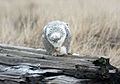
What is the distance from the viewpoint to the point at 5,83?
304 cm

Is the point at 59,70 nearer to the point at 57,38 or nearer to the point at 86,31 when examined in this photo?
the point at 57,38

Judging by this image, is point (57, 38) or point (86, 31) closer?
point (57, 38)

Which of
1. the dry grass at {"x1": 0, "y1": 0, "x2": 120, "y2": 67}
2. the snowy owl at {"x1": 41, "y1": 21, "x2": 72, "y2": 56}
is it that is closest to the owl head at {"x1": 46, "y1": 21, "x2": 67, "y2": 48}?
the snowy owl at {"x1": 41, "y1": 21, "x2": 72, "y2": 56}

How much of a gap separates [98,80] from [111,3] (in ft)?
14.4

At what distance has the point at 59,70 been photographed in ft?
9.65

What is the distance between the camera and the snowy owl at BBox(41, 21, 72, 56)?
115 inches

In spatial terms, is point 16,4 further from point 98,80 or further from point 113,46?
point 98,80

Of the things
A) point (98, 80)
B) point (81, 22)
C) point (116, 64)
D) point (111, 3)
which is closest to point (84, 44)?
point (116, 64)

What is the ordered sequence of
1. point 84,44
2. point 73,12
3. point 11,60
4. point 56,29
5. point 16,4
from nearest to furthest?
point 56,29 < point 11,60 < point 84,44 < point 73,12 < point 16,4

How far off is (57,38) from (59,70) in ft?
1.09

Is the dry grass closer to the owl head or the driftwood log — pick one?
the driftwood log

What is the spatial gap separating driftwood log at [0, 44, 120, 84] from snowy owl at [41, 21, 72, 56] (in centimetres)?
10

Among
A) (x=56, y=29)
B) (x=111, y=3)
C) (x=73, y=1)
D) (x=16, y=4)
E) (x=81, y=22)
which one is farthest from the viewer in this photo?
(x=16, y=4)

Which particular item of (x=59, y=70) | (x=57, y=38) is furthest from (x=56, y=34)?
(x=59, y=70)
